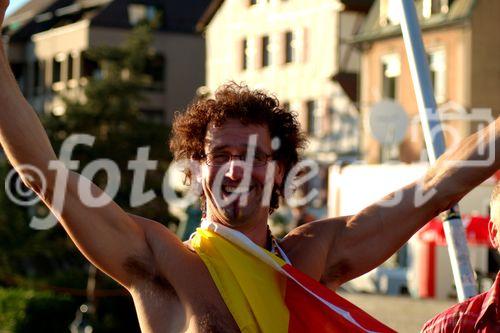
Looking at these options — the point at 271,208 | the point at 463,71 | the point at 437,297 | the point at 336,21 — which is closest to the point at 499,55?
the point at 463,71

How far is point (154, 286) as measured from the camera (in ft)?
13.9

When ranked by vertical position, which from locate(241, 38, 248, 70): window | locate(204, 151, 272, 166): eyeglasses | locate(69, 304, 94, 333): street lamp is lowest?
locate(69, 304, 94, 333): street lamp

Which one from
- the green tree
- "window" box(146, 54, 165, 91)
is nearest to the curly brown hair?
the green tree

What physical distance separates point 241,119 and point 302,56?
40.7 meters

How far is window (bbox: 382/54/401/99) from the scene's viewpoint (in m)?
39.2

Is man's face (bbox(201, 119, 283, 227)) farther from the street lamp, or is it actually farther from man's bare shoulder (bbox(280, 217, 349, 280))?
the street lamp

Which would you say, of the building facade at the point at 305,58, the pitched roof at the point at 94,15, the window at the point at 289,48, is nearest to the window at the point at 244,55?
the building facade at the point at 305,58

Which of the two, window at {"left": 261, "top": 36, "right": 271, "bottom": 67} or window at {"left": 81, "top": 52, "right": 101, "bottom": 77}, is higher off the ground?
window at {"left": 261, "top": 36, "right": 271, "bottom": 67}

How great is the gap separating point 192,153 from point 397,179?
76.8 feet

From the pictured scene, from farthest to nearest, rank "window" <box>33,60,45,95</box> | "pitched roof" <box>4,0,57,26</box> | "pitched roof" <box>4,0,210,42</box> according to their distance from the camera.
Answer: "pitched roof" <box>4,0,57,26</box> < "window" <box>33,60,45,95</box> < "pitched roof" <box>4,0,210,42</box>

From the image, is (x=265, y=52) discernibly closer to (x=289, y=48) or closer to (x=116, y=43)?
(x=289, y=48)

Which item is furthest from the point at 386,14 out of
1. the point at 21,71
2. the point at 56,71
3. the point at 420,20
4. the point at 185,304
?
the point at 185,304

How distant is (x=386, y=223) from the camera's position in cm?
447

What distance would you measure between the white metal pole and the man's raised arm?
59.8 inches
